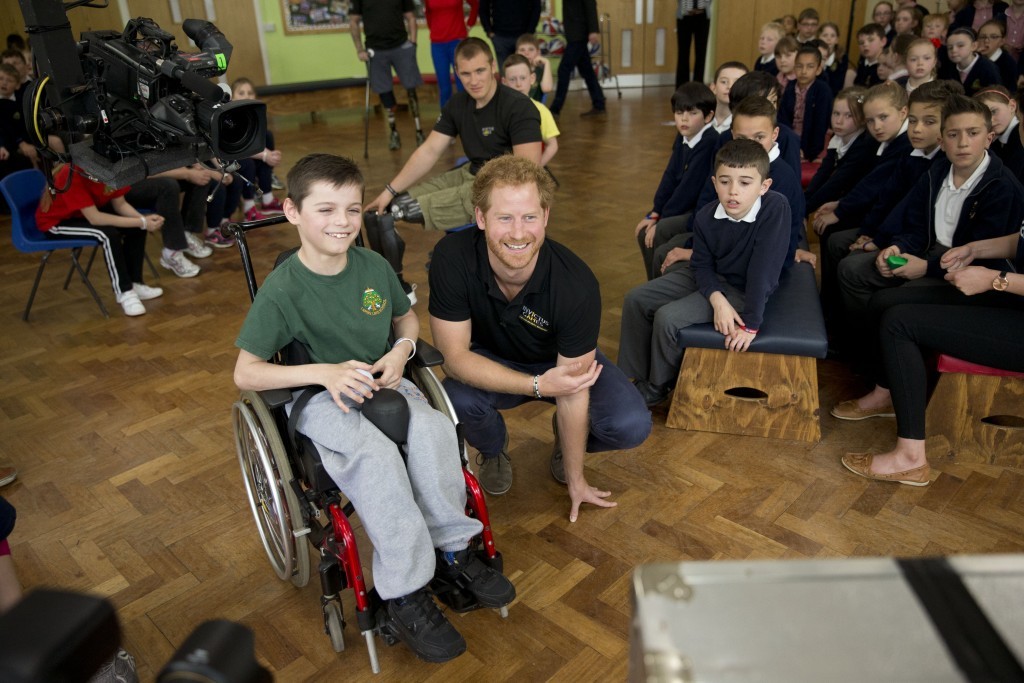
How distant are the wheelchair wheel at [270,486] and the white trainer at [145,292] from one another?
2.23 meters

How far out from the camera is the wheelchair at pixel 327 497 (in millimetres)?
1635

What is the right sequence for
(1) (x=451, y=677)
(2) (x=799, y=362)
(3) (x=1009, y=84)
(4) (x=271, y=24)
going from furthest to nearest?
1. (4) (x=271, y=24)
2. (3) (x=1009, y=84)
3. (2) (x=799, y=362)
4. (1) (x=451, y=677)

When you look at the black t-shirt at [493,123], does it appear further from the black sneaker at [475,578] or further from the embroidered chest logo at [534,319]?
the black sneaker at [475,578]

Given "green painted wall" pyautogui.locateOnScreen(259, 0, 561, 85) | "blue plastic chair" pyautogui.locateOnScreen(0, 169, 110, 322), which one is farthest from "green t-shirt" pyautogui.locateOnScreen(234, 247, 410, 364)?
"green painted wall" pyautogui.locateOnScreen(259, 0, 561, 85)

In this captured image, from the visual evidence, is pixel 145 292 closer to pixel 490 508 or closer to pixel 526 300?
pixel 490 508

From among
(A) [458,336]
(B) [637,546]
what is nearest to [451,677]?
(B) [637,546]

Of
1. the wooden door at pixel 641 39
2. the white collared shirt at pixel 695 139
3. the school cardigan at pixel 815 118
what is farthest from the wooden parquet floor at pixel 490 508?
the wooden door at pixel 641 39

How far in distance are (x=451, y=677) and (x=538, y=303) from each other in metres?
0.91

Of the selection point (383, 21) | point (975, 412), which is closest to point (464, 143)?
point (975, 412)

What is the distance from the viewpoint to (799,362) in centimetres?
243

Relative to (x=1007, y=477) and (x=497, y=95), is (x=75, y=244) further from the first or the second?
(x=1007, y=477)

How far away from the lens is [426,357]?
186cm

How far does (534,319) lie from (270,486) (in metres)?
0.78

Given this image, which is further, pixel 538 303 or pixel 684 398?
pixel 684 398
